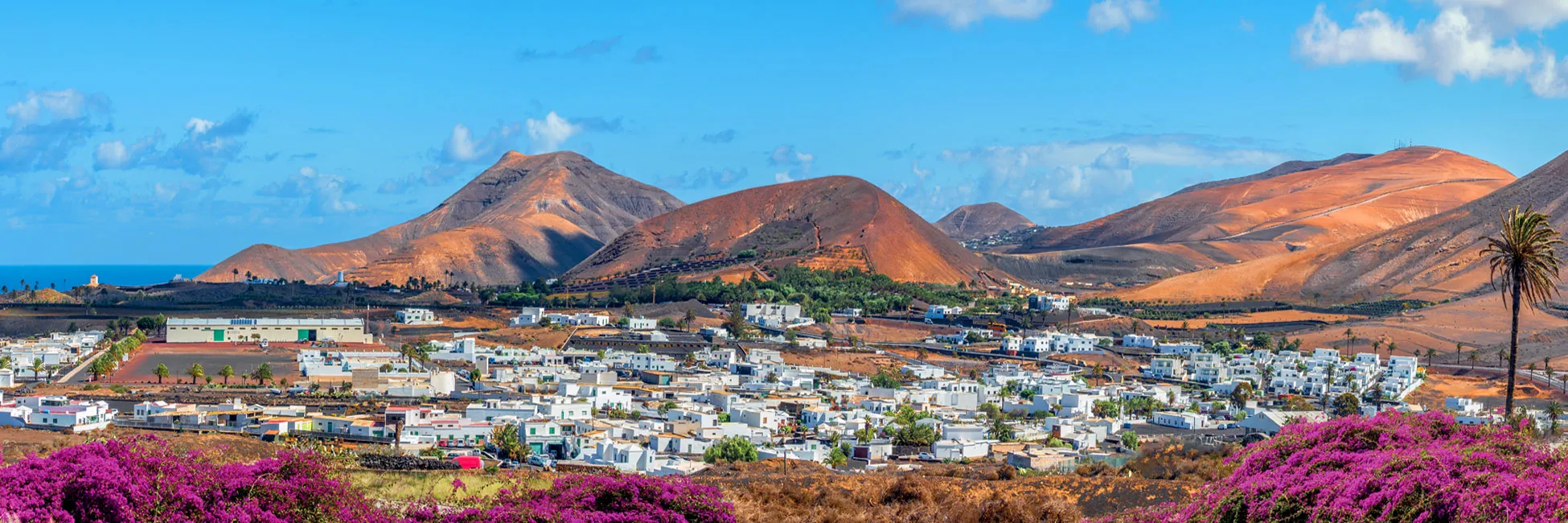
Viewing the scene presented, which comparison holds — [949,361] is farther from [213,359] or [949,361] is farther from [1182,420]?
[213,359]

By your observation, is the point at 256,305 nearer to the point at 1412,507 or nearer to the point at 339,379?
the point at 339,379

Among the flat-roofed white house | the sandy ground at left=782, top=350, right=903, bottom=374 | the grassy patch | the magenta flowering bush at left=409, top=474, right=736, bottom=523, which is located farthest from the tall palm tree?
the flat-roofed white house

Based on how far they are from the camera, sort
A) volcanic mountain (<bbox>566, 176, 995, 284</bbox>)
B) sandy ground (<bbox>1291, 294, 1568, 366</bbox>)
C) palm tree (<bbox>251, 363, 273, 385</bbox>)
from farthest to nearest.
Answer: volcanic mountain (<bbox>566, 176, 995, 284</bbox>) → sandy ground (<bbox>1291, 294, 1568, 366</bbox>) → palm tree (<bbox>251, 363, 273, 385</bbox>)

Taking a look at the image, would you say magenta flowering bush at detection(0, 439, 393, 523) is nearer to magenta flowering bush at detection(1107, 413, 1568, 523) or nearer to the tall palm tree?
magenta flowering bush at detection(1107, 413, 1568, 523)

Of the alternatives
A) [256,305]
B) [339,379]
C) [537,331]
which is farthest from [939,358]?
[256,305]

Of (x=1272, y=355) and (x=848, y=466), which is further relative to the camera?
(x=1272, y=355)

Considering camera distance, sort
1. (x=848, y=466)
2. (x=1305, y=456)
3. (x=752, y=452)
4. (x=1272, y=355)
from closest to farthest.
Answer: (x=1305, y=456) → (x=848, y=466) → (x=752, y=452) → (x=1272, y=355)


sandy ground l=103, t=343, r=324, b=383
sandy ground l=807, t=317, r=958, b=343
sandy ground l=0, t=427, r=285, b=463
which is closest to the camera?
sandy ground l=0, t=427, r=285, b=463
